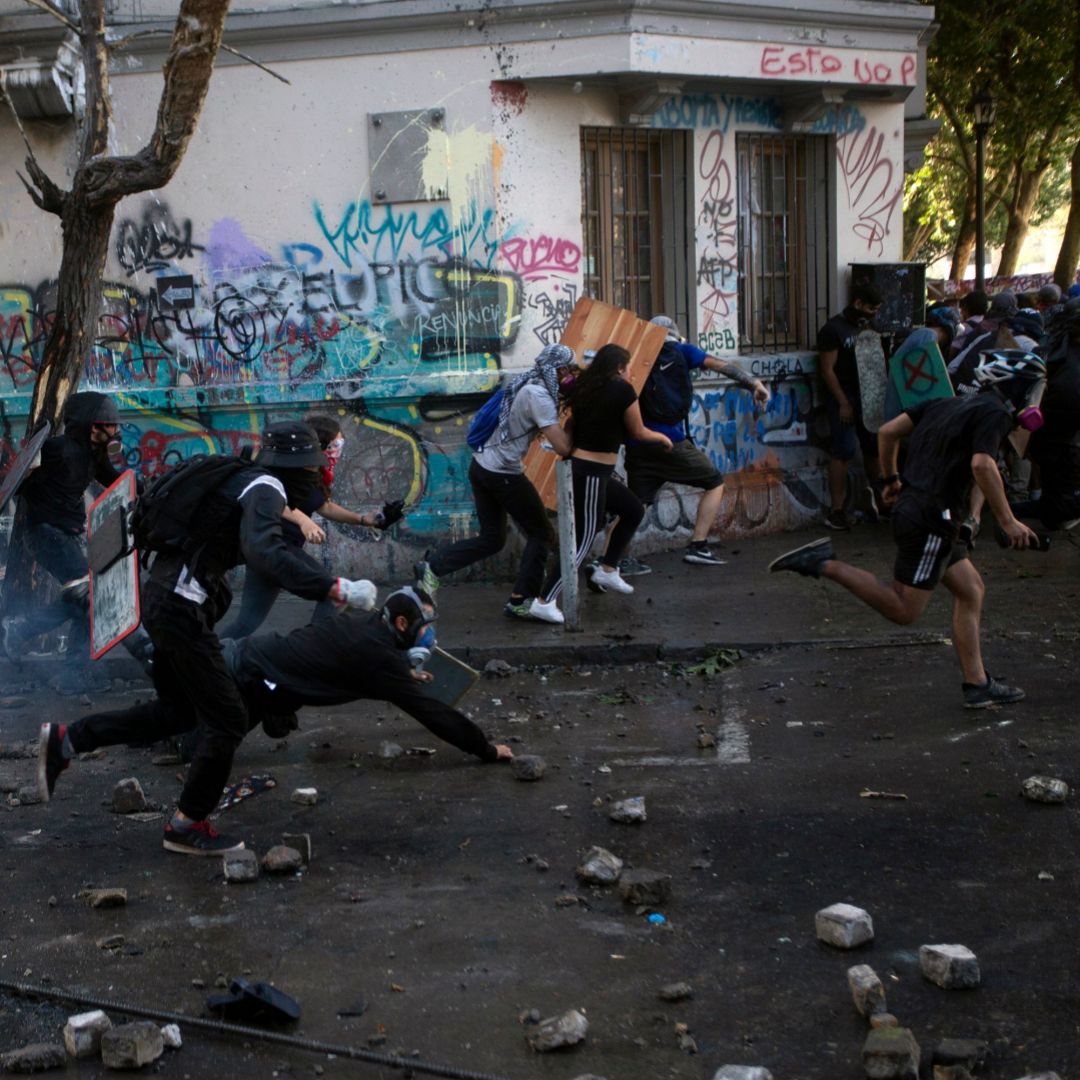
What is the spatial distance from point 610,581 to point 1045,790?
461 cm

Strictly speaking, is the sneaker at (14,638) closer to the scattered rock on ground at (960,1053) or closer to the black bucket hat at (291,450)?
the black bucket hat at (291,450)

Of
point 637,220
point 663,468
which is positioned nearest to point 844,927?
point 663,468

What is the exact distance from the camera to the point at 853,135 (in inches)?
487

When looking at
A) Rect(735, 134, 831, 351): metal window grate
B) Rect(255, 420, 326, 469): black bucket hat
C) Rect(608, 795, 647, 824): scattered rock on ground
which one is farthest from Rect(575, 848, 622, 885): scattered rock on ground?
Rect(735, 134, 831, 351): metal window grate

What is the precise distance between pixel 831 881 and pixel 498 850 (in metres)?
1.22

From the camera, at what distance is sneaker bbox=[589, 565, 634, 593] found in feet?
32.6

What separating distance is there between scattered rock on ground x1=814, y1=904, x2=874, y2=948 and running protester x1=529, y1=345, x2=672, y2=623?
15.0ft

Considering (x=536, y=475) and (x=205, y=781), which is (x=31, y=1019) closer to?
(x=205, y=781)

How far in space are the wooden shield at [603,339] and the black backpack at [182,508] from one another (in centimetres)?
505

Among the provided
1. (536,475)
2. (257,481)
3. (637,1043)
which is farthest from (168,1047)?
(536,475)

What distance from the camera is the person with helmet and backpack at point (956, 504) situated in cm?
664

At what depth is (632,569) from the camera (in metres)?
10.6

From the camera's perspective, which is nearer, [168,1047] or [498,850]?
[168,1047]

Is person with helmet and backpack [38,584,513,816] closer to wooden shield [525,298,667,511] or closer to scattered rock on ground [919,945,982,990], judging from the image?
scattered rock on ground [919,945,982,990]
